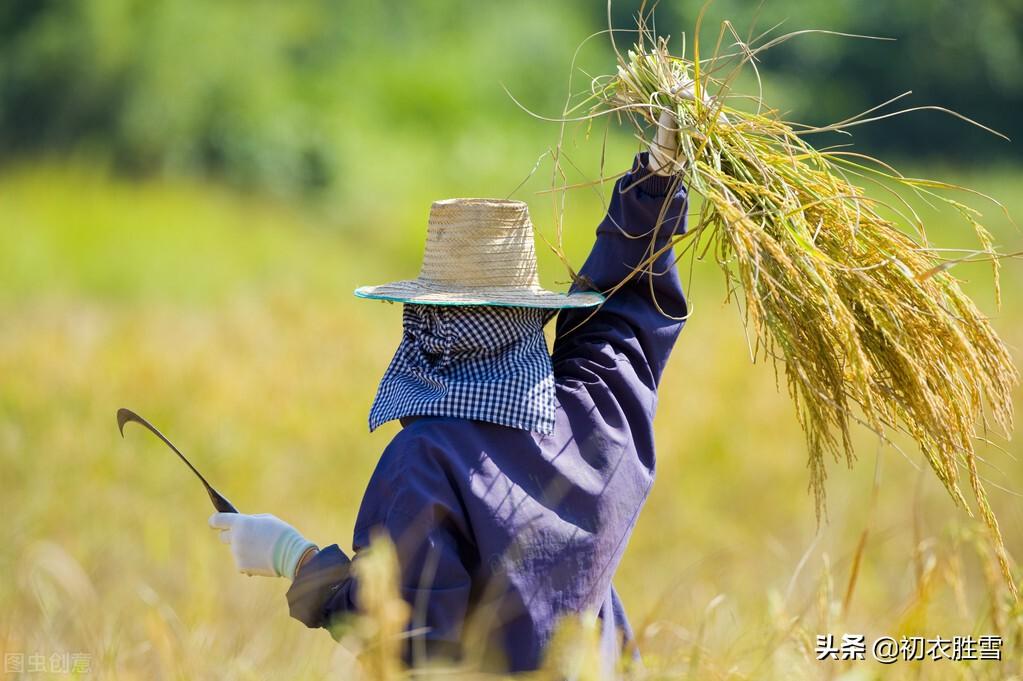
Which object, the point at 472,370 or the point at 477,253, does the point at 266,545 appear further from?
the point at 477,253

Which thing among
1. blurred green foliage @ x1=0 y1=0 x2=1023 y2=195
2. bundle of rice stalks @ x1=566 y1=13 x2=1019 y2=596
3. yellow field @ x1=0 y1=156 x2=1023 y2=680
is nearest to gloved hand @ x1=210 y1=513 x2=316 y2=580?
yellow field @ x1=0 y1=156 x2=1023 y2=680

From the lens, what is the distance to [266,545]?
6.31 feet

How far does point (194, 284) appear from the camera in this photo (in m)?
9.80

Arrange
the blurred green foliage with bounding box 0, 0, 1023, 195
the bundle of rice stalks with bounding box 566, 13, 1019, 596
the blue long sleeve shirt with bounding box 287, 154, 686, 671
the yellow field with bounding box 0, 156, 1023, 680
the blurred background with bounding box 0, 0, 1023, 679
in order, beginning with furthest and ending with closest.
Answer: the blurred green foliage with bounding box 0, 0, 1023, 195, the yellow field with bounding box 0, 156, 1023, 680, the blurred background with bounding box 0, 0, 1023, 679, the bundle of rice stalks with bounding box 566, 13, 1019, 596, the blue long sleeve shirt with bounding box 287, 154, 686, 671

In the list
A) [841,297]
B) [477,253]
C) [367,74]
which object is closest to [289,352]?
[477,253]

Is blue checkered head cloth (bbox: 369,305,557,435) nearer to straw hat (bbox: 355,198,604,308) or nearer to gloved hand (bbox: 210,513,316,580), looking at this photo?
straw hat (bbox: 355,198,604,308)

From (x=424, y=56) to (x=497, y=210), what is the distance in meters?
17.2

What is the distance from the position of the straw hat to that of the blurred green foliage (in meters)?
6.63

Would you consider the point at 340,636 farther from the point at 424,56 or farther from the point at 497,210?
the point at 424,56

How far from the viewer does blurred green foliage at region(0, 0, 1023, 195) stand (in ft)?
40.9

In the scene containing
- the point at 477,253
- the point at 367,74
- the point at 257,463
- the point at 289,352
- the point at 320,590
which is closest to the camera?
the point at 320,590

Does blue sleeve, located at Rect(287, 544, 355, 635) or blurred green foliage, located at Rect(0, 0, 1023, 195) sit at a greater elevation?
blurred green foliage, located at Rect(0, 0, 1023, 195)

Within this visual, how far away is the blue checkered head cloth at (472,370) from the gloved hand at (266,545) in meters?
0.24

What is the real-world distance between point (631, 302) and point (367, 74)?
16498 millimetres
